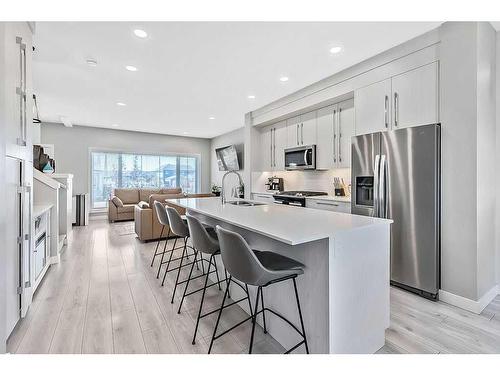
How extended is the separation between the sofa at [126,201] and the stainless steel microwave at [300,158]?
2870 millimetres

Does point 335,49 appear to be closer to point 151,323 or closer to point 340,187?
point 340,187

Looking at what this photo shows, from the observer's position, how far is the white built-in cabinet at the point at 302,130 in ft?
14.0

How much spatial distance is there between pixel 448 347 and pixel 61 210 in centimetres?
573

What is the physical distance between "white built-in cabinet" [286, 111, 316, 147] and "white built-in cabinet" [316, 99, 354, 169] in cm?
13

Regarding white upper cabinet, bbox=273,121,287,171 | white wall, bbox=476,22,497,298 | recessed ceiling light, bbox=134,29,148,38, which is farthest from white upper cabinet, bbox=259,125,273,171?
white wall, bbox=476,22,497,298

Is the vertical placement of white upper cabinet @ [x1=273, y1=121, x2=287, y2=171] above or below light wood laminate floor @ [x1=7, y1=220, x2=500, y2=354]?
above

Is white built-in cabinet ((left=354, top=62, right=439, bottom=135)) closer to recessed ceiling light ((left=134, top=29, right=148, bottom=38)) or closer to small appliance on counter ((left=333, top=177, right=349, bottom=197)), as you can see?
small appliance on counter ((left=333, top=177, right=349, bottom=197))

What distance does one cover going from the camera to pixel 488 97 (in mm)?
2334

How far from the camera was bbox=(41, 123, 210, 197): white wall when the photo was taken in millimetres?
6766

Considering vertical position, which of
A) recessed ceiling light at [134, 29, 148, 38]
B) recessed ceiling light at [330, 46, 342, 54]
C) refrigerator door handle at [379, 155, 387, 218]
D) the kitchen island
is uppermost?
recessed ceiling light at [330, 46, 342, 54]

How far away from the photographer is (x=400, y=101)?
271 cm

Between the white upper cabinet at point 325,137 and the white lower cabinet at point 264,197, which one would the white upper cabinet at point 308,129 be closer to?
the white upper cabinet at point 325,137

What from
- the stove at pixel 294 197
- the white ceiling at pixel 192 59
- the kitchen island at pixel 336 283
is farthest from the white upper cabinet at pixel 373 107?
the kitchen island at pixel 336 283
